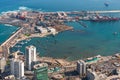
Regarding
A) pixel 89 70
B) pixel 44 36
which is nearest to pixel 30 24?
pixel 44 36

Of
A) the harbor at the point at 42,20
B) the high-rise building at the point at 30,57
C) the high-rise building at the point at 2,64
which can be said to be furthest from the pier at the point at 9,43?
the high-rise building at the point at 30,57

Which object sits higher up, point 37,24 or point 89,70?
point 37,24

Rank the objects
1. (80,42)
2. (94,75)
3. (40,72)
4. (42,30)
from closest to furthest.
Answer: (40,72), (94,75), (80,42), (42,30)

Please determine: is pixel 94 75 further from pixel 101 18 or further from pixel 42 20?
pixel 101 18

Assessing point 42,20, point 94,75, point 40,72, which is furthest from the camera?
point 42,20

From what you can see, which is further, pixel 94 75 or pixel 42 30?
pixel 42 30

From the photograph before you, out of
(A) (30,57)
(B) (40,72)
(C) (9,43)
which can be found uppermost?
(C) (9,43)

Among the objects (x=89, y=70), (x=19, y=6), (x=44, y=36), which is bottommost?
(x=89, y=70)

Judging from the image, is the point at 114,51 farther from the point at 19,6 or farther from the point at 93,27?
the point at 19,6

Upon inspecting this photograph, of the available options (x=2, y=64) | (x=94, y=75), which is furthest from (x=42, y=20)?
(x=94, y=75)

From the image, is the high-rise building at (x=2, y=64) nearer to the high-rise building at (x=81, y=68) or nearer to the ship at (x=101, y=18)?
the high-rise building at (x=81, y=68)

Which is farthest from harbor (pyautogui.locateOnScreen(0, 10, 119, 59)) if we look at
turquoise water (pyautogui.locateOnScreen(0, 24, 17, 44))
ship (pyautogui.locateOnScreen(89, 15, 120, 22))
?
turquoise water (pyautogui.locateOnScreen(0, 24, 17, 44))
